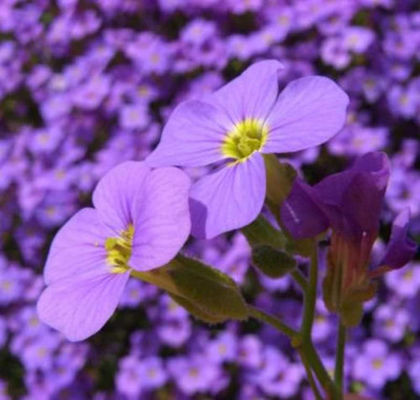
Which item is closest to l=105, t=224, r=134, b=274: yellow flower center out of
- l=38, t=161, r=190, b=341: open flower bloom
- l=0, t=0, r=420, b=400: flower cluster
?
l=38, t=161, r=190, b=341: open flower bloom

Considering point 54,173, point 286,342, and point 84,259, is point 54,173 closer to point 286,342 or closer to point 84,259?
point 286,342

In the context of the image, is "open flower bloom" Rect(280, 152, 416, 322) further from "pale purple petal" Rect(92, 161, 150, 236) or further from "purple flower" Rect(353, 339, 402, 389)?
"purple flower" Rect(353, 339, 402, 389)

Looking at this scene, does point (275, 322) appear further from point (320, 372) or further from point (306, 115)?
point (306, 115)

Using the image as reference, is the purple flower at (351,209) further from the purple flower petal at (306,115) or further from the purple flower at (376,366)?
the purple flower at (376,366)

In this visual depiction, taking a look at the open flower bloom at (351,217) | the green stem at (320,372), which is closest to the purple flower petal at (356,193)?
the open flower bloom at (351,217)

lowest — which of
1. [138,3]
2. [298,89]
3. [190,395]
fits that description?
[190,395]

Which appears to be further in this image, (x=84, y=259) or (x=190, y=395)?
(x=190, y=395)

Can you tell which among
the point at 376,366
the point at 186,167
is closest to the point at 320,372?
the point at 186,167

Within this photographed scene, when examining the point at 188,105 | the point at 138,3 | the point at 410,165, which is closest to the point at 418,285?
the point at 410,165
